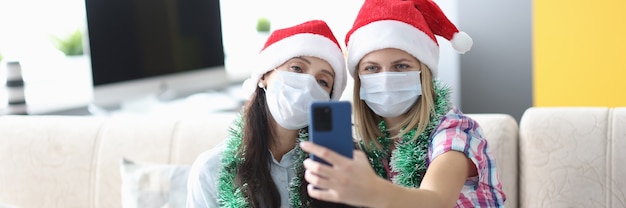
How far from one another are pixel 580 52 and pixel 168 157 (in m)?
1.77

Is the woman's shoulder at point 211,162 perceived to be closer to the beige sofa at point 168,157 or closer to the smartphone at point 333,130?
the beige sofa at point 168,157

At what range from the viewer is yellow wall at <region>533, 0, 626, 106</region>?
122 inches

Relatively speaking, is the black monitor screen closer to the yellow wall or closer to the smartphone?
the yellow wall

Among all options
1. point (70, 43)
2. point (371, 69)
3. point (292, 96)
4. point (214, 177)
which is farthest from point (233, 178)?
point (70, 43)

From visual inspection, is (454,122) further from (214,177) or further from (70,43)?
(70,43)

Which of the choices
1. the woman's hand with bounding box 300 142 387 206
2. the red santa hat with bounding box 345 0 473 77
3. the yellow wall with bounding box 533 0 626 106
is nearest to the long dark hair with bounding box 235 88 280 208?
the red santa hat with bounding box 345 0 473 77

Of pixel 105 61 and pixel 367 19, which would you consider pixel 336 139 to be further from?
pixel 105 61

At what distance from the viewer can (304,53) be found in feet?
5.49

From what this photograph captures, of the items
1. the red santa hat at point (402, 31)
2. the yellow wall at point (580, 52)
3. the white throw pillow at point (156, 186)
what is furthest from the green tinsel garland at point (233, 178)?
the yellow wall at point (580, 52)

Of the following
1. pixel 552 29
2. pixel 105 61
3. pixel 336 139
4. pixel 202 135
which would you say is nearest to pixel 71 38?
pixel 105 61

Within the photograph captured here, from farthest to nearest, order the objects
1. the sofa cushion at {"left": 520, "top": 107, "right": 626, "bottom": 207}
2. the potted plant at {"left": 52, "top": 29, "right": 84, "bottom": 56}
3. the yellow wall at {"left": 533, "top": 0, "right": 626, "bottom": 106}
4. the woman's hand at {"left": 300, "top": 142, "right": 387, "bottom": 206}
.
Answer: the potted plant at {"left": 52, "top": 29, "right": 84, "bottom": 56}, the yellow wall at {"left": 533, "top": 0, "right": 626, "bottom": 106}, the sofa cushion at {"left": 520, "top": 107, "right": 626, "bottom": 207}, the woman's hand at {"left": 300, "top": 142, "right": 387, "bottom": 206}

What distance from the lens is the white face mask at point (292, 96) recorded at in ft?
5.28

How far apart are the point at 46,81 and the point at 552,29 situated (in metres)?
2.32

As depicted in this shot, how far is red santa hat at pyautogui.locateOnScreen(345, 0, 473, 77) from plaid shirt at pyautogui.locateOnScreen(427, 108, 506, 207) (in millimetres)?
147
